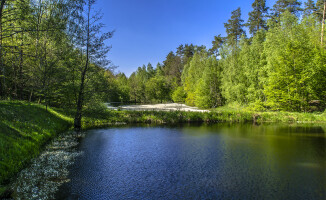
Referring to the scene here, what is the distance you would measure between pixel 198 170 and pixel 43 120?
14.4 metres

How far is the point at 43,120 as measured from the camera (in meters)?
18.0

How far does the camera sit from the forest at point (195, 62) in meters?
19.8

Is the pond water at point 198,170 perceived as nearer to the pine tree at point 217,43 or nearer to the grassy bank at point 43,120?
the grassy bank at point 43,120

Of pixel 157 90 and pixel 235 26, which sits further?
pixel 157 90

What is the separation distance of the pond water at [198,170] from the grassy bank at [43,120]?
8.82 feet

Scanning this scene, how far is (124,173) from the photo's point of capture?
10312 millimetres

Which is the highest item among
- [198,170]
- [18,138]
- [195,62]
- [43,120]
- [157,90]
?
[195,62]

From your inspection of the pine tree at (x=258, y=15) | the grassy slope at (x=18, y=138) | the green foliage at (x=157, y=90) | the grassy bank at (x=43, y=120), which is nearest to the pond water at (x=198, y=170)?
the grassy slope at (x=18, y=138)

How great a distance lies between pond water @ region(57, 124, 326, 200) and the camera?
27.1 feet

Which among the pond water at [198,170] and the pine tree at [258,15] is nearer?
the pond water at [198,170]

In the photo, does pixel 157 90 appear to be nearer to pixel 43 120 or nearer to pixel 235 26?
pixel 235 26

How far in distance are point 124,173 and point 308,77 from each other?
34.0 m

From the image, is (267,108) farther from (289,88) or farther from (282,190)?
(282,190)

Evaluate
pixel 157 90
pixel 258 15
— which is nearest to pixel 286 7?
pixel 258 15
